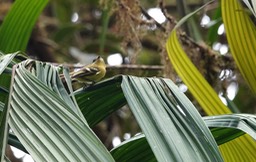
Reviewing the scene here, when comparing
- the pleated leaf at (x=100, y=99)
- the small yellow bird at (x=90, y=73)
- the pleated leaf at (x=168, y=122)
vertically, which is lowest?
the pleated leaf at (x=168, y=122)

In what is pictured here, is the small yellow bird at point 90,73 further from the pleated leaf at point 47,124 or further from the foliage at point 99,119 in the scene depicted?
the pleated leaf at point 47,124

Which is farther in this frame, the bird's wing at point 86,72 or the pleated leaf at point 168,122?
the bird's wing at point 86,72

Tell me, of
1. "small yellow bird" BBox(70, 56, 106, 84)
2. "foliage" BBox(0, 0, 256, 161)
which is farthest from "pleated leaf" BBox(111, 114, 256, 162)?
"small yellow bird" BBox(70, 56, 106, 84)

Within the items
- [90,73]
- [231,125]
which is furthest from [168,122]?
[90,73]

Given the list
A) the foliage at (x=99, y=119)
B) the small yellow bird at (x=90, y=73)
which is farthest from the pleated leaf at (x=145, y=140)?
the small yellow bird at (x=90, y=73)

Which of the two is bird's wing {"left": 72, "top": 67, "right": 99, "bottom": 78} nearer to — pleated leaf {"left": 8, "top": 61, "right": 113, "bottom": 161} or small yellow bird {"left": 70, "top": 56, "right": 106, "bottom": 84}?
small yellow bird {"left": 70, "top": 56, "right": 106, "bottom": 84}

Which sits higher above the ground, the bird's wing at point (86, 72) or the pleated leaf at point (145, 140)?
the bird's wing at point (86, 72)

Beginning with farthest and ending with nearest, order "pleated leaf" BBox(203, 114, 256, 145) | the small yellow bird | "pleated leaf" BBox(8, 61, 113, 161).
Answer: the small yellow bird, "pleated leaf" BBox(203, 114, 256, 145), "pleated leaf" BBox(8, 61, 113, 161)

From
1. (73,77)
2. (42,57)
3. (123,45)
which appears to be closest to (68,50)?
(42,57)
